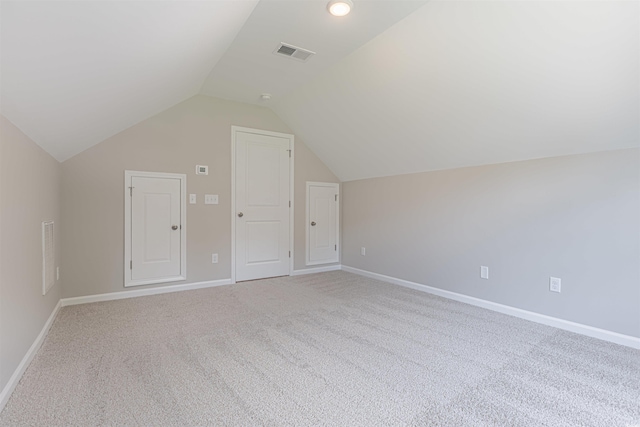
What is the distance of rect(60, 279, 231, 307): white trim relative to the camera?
3.19 metres

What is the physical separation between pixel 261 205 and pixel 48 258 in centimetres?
233

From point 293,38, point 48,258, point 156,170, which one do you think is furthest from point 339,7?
point 48,258

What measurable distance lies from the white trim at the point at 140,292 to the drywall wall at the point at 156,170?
0.05 meters

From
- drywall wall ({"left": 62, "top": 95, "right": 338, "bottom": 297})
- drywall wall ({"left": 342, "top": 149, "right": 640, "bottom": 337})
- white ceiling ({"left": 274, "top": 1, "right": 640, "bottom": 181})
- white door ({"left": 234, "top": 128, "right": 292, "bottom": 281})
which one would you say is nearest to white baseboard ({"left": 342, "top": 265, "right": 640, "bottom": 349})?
drywall wall ({"left": 342, "top": 149, "right": 640, "bottom": 337})

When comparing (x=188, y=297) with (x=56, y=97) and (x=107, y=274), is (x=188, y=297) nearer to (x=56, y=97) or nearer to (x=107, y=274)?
(x=107, y=274)

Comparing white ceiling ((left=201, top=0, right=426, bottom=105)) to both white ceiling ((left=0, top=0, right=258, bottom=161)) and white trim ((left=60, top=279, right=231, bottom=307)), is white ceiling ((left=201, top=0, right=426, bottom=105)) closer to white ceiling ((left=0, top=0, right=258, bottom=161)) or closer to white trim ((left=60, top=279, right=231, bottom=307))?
white ceiling ((left=0, top=0, right=258, bottom=161))

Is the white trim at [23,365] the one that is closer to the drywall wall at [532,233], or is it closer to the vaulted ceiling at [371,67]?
the vaulted ceiling at [371,67]

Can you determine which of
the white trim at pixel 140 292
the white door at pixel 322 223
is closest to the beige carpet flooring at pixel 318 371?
the white trim at pixel 140 292

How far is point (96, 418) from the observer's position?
1461 mm

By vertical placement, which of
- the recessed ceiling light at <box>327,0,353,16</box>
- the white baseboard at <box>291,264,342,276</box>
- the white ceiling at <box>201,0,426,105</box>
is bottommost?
the white baseboard at <box>291,264,342,276</box>

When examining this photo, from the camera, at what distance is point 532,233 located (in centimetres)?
283

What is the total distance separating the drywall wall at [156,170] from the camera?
320 centimetres

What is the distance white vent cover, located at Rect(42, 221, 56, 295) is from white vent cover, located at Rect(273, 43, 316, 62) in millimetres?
2361

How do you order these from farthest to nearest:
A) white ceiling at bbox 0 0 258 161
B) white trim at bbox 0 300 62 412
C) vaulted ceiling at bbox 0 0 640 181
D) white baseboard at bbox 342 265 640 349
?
white baseboard at bbox 342 265 640 349, white trim at bbox 0 300 62 412, vaulted ceiling at bbox 0 0 640 181, white ceiling at bbox 0 0 258 161
